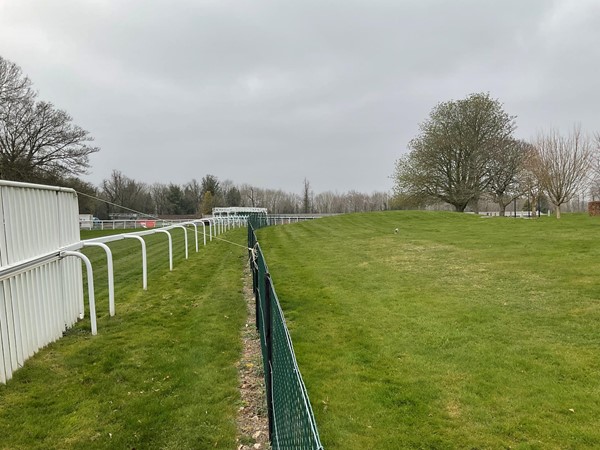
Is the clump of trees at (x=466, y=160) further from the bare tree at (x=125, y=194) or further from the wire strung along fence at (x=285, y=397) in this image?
the bare tree at (x=125, y=194)

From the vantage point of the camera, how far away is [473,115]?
34.4 metres

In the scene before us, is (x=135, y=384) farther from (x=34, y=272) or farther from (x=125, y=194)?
(x=125, y=194)

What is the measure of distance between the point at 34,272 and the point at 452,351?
186 inches

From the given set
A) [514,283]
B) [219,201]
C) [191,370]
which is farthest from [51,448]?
[219,201]

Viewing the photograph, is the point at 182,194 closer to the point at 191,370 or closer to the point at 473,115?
the point at 473,115

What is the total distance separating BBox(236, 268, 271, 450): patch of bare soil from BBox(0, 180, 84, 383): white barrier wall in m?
2.22

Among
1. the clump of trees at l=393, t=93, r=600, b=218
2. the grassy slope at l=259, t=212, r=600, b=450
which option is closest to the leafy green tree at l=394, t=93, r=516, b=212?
the clump of trees at l=393, t=93, r=600, b=218

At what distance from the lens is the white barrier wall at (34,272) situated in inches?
Answer: 154

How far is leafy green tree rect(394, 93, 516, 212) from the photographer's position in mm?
33969

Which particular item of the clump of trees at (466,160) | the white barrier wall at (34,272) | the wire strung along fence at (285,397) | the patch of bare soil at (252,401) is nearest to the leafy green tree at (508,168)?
the clump of trees at (466,160)

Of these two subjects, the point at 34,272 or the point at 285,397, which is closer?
the point at 285,397

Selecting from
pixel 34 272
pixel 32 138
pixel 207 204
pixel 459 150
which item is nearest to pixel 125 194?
pixel 207 204

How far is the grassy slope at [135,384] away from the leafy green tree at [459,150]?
3126cm

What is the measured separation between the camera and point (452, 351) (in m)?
4.70
